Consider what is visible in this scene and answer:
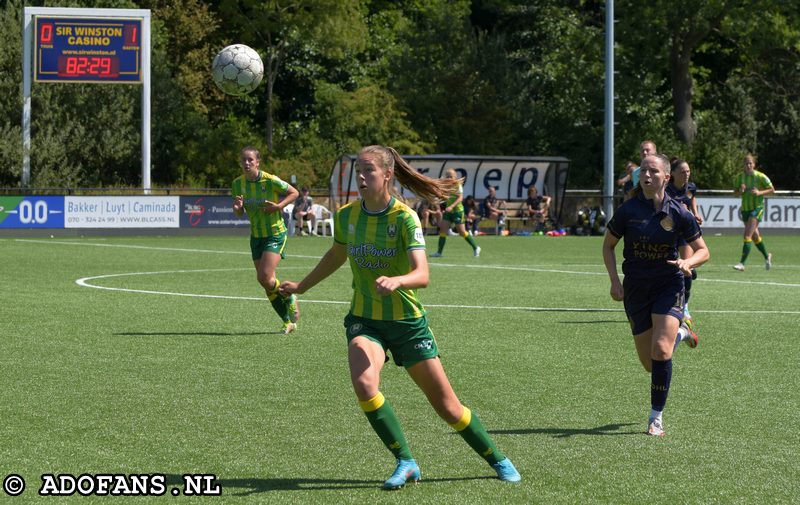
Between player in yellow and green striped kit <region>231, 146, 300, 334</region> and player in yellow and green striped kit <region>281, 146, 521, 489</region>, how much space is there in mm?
6929

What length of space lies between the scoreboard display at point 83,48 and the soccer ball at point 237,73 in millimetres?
22979

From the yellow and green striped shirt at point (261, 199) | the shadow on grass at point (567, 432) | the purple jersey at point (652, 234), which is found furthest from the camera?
the yellow and green striped shirt at point (261, 199)

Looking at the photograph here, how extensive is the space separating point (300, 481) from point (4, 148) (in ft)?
141

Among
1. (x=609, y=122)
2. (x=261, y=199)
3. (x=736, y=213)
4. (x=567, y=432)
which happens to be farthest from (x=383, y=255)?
(x=609, y=122)

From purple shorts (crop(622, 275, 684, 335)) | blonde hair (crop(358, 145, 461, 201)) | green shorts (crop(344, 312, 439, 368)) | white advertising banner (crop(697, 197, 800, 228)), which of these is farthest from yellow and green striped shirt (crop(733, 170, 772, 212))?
white advertising banner (crop(697, 197, 800, 228))

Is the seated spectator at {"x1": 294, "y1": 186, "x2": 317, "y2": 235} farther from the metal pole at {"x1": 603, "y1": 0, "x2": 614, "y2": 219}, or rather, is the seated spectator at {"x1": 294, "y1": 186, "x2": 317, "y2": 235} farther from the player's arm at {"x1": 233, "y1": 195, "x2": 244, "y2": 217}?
the player's arm at {"x1": 233, "y1": 195, "x2": 244, "y2": 217}

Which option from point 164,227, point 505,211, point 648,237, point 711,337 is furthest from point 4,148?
point 648,237

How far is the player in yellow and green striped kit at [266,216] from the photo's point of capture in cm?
1397

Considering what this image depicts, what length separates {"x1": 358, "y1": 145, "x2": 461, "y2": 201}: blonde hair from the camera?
6879 mm

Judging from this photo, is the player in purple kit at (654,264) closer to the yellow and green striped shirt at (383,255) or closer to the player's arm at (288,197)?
the yellow and green striped shirt at (383,255)

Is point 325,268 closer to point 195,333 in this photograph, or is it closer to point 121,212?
point 195,333

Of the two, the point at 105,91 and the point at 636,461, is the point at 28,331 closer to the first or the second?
the point at 636,461

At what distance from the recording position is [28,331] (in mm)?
→ 13648

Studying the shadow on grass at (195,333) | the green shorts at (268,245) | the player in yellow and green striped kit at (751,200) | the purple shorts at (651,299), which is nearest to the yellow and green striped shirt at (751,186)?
the player in yellow and green striped kit at (751,200)
